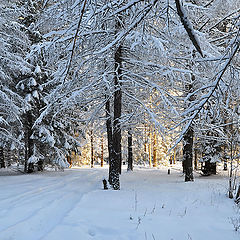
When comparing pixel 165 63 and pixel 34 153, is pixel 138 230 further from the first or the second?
pixel 34 153

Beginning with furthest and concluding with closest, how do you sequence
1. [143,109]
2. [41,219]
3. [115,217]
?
[143,109], [115,217], [41,219]

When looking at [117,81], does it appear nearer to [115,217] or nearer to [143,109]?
[143,109]

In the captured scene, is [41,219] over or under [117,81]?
under

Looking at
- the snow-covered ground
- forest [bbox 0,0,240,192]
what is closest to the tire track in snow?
the snow-covered ground

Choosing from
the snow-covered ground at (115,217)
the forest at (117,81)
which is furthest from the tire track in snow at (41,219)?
the forest at (117,81)

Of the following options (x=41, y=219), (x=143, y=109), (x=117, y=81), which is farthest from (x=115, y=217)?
(x=117, y=81)

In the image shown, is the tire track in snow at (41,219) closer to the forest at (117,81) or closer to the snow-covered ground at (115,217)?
the snow-covered ground at (115,217)

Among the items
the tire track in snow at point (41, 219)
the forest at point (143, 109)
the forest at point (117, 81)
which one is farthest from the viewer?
the forest at point (117, 81)

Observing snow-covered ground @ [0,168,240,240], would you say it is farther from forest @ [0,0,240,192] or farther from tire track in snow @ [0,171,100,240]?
forest @ [0,0,240,192]

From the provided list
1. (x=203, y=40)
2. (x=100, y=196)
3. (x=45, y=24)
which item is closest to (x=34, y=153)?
(x=100, y=196)

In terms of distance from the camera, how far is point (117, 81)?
7551 mm

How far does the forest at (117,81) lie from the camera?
5609 millimetres

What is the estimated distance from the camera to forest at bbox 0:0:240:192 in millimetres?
5609

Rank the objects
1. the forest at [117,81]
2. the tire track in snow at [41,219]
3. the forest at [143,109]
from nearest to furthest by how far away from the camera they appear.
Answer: the forest at [143,109], the tire track in snow at [41,219], the forest at [117,81]
